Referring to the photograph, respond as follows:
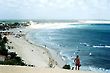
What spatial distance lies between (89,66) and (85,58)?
7.65 metres

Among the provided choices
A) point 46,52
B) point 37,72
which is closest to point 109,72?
point 46,52

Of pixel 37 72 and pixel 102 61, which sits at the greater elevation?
pixel 37 72

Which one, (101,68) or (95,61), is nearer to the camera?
(101,68)

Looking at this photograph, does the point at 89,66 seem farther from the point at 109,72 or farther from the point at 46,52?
the point at 46,52

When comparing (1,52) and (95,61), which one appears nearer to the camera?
(1,52)

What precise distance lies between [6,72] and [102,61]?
37002 mm

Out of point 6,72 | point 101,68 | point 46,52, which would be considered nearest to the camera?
point 6,72

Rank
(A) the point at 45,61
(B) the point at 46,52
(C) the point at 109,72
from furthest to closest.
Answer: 1. (B) the point at 46,52
2. (A) the point at 45,61
3. (C) the point at 109,72

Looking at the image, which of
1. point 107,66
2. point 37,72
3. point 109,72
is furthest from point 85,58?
point 37,72

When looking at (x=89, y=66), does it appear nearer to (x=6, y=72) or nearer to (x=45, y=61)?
(x=45, y=61)

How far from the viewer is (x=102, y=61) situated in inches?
1806

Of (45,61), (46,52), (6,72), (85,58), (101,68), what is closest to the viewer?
(6,72)

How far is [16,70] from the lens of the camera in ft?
34.1

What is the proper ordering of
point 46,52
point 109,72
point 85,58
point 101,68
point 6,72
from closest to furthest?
1. point 6,72
2. point 109,72
3. point 101,68
4. point 85,58
5. point 46,52
